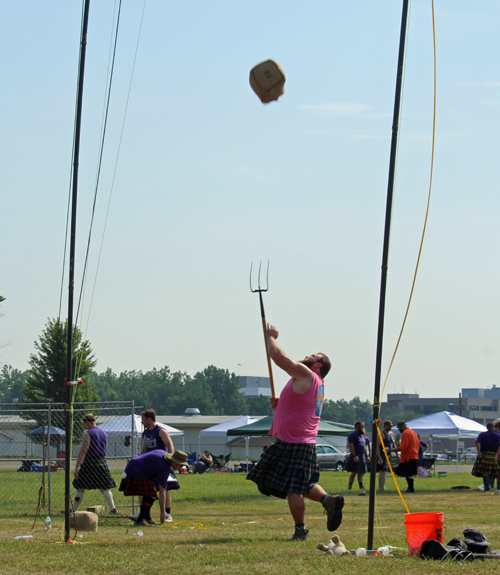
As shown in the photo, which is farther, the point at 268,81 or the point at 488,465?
the point at 488,465

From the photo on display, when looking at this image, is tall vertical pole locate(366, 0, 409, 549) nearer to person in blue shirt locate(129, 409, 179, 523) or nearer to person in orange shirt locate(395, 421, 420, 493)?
person in blue shirt locate(129, 409, 179, 523)

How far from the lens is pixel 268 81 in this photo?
7133 millimetres

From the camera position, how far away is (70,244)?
21.2ft

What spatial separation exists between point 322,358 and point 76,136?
2910 mm

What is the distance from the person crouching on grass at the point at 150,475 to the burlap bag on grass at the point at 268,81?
419 cm

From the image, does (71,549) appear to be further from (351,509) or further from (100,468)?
(351,509)

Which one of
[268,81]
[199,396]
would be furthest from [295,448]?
[199,396]

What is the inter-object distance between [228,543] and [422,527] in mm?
1712

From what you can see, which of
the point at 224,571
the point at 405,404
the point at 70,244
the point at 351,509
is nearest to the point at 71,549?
the point at 224,571

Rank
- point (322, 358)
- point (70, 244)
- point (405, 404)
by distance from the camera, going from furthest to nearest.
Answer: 1. point (405, 404)
2. point (322, 358)
3. point (70, 244)

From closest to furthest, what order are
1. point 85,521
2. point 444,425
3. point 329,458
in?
1. point 85,521
2. point 444,425
3. point 329,458

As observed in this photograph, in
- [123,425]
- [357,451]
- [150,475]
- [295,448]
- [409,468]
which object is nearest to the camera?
[295,448]

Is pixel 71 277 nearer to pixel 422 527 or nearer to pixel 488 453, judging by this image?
pixel 422 527

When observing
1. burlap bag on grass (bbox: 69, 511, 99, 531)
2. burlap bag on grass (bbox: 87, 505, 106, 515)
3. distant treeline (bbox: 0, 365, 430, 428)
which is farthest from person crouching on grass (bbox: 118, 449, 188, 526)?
distant treeline (bbox: 0, 365, 430, 428)
